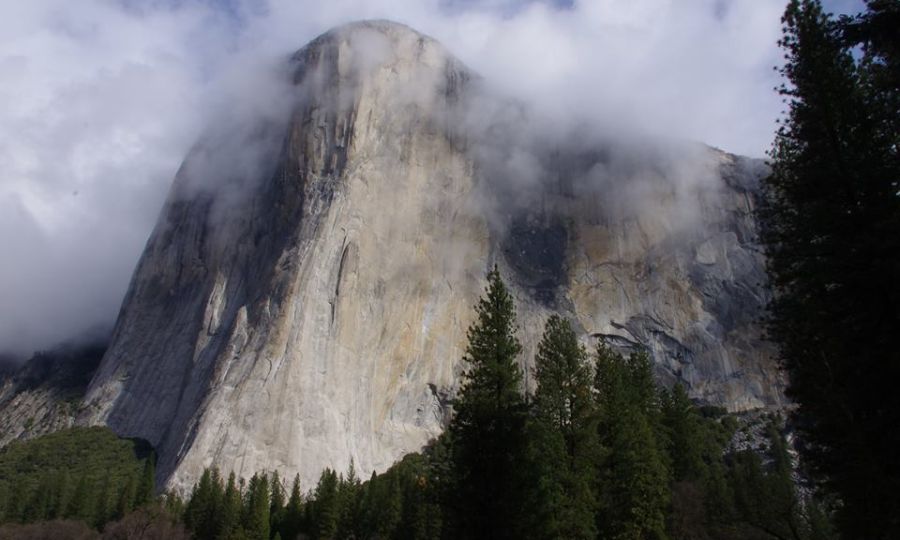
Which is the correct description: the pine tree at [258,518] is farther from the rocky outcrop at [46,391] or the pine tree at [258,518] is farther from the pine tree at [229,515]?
the rocky outcrop at [46,391]

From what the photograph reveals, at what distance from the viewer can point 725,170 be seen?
370 ft

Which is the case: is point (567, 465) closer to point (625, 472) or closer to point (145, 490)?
point (625, 472)

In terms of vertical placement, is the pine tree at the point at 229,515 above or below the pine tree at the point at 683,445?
below

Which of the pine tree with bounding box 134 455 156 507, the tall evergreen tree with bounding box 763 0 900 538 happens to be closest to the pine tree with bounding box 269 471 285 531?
the pine tree with bounding box 134 455 156 507

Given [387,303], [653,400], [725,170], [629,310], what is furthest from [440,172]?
[653,400]

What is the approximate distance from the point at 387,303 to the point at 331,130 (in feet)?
77.8

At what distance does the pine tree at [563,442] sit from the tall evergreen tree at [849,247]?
25.9 ft

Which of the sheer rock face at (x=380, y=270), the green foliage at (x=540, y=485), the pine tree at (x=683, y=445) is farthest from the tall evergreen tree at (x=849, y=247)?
the sheer rock face at (x=380, y=270)

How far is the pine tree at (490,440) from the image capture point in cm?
1988

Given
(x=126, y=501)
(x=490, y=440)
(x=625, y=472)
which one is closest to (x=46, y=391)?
(x=126, y=501)

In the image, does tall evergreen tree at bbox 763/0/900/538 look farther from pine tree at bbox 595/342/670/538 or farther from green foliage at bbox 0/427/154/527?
green foliage at bbox 0/427/154/527

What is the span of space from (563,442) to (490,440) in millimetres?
5323

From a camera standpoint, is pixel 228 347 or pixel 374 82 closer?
pixel 228 347

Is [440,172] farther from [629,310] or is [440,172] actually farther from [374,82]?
[629,310]
